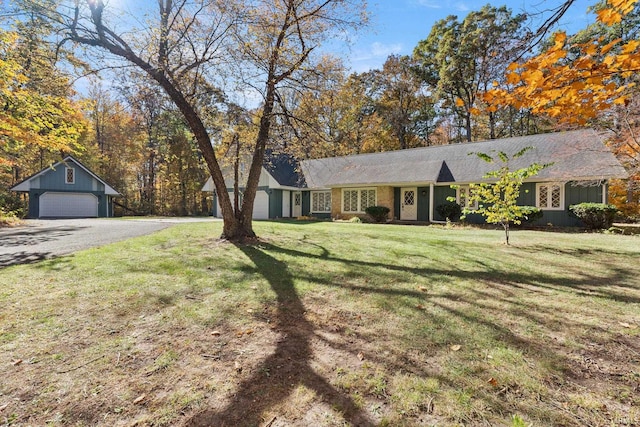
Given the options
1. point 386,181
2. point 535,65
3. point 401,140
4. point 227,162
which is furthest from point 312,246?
point 401,140

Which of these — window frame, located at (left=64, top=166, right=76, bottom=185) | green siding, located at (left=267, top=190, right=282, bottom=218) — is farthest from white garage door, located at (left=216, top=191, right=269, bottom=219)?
window frame, located at (left=64, top=166, right=76, bottom=185)

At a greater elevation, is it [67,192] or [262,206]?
[67,192]

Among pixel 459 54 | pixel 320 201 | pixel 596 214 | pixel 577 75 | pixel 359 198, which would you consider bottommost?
pixel 596 214

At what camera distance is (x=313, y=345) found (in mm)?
2779

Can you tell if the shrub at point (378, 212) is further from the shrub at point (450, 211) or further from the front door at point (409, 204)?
the shrub at point (450, 211)

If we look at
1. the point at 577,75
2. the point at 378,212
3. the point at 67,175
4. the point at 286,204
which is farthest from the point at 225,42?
the point at 67,175

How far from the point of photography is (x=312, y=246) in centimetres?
734

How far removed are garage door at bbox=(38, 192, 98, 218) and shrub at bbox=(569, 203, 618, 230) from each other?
3055 cm

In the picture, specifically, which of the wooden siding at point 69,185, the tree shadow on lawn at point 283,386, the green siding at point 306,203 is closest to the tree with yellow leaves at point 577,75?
the tree shadow on lawn at point 283,386

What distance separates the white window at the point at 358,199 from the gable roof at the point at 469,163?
29.2 inches

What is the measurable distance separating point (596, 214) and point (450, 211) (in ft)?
17.8

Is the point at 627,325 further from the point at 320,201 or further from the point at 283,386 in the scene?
the point at 320,201

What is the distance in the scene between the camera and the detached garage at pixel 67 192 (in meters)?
21.5

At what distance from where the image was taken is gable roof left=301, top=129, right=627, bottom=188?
1309 cm
